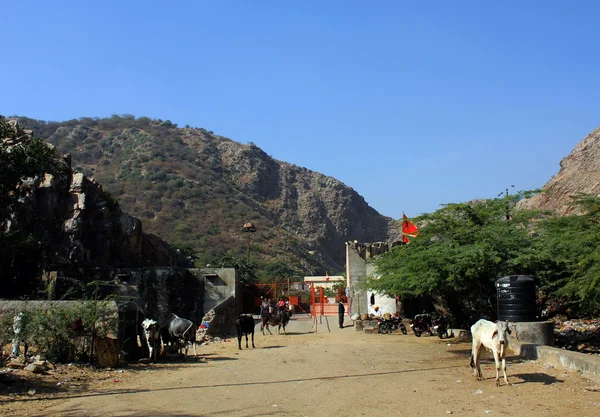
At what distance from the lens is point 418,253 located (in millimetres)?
19891

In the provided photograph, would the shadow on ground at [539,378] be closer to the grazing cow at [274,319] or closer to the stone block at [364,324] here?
the stone block at [364,324]

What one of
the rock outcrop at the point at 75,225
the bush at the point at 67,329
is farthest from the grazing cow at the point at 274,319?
the rock outcrop at the point at 75,225

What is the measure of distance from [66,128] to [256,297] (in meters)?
88.9

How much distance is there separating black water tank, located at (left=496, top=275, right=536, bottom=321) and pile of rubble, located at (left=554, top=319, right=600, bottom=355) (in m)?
3.54

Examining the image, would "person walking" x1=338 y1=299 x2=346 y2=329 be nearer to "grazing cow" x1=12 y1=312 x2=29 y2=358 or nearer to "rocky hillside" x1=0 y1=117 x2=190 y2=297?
"rocky hillside" x1=0 y1=117 x2=190 y2=297

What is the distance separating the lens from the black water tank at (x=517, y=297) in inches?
577

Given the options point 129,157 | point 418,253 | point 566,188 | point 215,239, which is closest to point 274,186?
point 129,157

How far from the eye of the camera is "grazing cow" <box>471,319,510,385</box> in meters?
11.1

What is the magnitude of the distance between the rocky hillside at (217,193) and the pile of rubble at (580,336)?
49127 mm

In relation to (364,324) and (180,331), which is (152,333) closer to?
(180,331)

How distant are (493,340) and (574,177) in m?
37.8

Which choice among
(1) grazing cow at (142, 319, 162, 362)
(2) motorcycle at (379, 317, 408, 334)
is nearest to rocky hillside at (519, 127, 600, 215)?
(2) motorcycle at (379, 317, 408, 334)

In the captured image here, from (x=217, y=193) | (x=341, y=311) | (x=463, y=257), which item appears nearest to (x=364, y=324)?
(x=341, y=311)

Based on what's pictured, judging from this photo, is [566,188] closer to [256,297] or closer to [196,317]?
[256,297]
